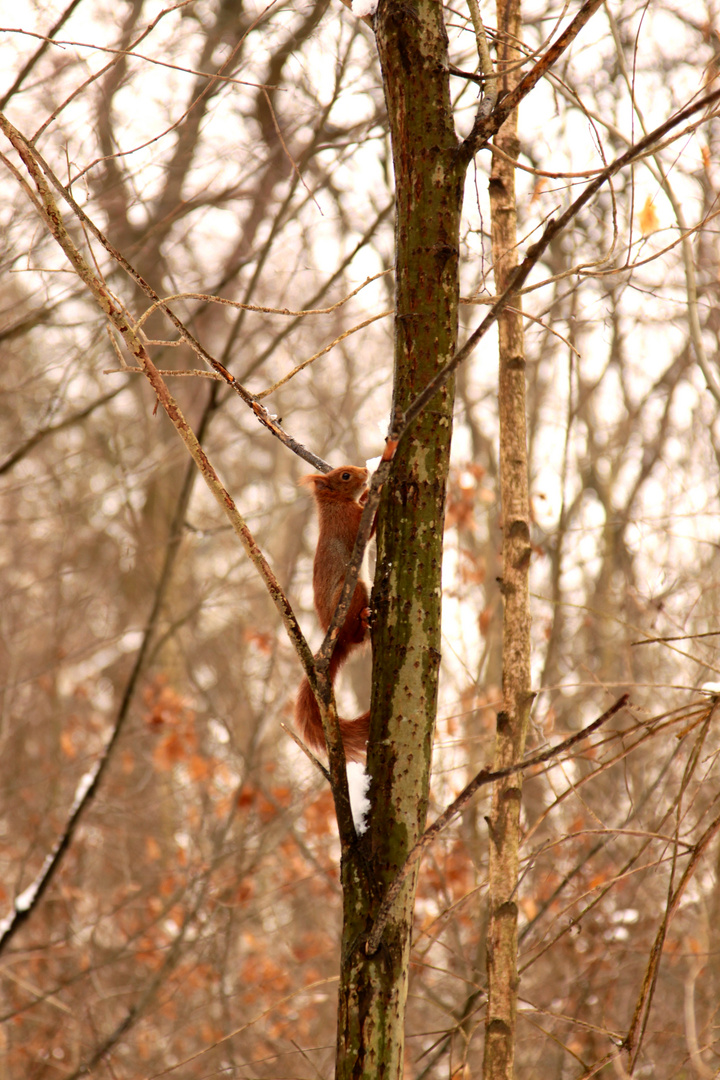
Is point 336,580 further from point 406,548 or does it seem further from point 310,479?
point 406,548

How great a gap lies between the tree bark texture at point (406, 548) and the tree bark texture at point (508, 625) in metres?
0.20

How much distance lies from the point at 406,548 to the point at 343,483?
165cm

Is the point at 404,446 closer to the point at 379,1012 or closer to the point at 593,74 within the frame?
the point at 379,1012

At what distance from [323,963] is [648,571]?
14.1 feet

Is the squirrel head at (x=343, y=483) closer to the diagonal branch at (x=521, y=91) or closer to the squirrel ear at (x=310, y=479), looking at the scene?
the squirrel ear at (x=310, y=479)

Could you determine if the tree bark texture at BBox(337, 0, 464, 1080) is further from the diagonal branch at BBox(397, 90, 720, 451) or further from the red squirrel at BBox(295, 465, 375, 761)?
the red squirrel at BBox(295, 465, 375, 761)

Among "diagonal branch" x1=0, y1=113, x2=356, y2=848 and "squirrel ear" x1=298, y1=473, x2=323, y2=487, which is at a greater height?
"squirrel ear" x1=298, y1=473, x2=323, y2=487

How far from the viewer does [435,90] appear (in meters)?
1.58

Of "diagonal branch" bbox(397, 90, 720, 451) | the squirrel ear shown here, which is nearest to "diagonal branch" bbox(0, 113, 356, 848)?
"diagonal branch" bbox(397, 90, 720, 451)

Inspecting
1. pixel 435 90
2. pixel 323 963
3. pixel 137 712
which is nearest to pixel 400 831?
pixel 435 90

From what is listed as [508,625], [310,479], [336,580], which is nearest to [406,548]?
[508,625]

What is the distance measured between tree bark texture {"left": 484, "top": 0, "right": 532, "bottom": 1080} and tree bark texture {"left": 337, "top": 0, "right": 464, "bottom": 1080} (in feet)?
0.67

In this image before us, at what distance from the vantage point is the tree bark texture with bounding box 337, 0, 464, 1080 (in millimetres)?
1351

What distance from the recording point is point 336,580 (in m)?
2.79
